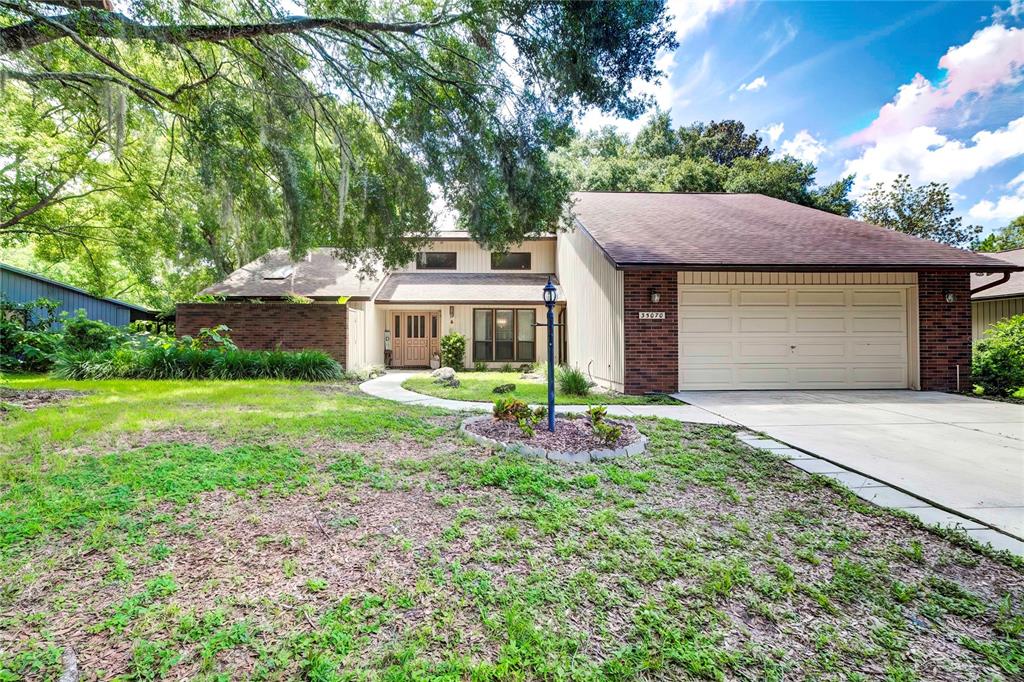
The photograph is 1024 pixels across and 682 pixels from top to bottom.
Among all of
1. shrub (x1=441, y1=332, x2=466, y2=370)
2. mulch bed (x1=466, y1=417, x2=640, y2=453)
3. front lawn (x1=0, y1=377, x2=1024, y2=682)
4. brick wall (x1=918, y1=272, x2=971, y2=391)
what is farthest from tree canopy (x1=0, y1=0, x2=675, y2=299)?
brick wall (x1=918, y1=272, x2=971, y2=391)

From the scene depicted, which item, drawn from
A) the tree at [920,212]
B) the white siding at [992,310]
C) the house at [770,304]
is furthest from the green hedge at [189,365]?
the tree at [920,212]

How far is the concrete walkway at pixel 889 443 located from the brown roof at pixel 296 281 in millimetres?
5971

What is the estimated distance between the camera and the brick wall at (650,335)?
27.7 feet

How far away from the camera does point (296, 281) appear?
13875 millimetres

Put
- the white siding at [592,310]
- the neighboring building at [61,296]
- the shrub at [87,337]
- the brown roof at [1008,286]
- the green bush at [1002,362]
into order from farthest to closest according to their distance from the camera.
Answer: the neighboring building at [61,296] → the brown roof at [1008,286] → the shrub at [87,337] → the white siding at [592,310] → the green bush at [1002,362]

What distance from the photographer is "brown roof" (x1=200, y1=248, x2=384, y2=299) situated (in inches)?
517

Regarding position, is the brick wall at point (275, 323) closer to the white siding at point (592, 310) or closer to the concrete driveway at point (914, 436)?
the white siding at point (592, 310)

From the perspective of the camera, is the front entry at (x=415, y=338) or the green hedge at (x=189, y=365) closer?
the green hedge at (x=189, y=365)

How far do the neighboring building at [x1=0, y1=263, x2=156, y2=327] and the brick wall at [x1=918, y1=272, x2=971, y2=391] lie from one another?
21852 millimetres

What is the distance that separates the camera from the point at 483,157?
7.20 m

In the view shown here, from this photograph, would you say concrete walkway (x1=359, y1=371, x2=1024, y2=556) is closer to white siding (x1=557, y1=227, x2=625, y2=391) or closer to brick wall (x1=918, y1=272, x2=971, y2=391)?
brick wall (x1=918, y1=272, x2=971, y2=391)

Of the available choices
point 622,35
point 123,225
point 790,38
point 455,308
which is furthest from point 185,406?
point 123,225

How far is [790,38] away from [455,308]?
1051 centimetres

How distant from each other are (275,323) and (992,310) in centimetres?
1981
